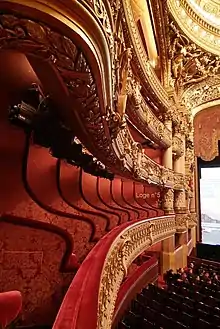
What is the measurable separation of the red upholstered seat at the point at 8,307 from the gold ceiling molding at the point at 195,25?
20.1 ft

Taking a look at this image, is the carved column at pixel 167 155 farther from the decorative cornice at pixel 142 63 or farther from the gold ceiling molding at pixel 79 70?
the gold ceiling molding at pixel 79 70

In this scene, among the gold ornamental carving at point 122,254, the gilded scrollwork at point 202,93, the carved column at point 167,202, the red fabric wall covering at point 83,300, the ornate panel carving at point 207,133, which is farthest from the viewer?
the ornate panel carving at point 207,133

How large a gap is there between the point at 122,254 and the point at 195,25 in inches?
254

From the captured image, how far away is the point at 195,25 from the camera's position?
7.03 m

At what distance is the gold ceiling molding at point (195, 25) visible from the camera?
633 cm

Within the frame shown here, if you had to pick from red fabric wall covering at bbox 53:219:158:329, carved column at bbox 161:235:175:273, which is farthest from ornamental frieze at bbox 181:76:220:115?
red fabric wall covering at bbox 53:219:158:329

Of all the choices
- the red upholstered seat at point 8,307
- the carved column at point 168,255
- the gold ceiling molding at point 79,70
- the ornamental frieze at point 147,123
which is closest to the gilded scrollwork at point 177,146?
the ornamental frieze at point 147,123

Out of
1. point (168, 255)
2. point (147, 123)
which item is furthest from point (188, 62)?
point (168, 255)

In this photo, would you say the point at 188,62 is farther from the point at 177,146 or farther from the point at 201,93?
the point at 177,146

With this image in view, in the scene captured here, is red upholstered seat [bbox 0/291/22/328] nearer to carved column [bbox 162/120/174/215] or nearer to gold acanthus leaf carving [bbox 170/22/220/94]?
carved column [bbox 162/120/174/215]

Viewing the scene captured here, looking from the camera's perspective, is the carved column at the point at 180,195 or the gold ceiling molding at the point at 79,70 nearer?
the gold ceiling molding at the point at 79,70

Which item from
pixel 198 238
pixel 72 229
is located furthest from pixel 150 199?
pixel 72 229

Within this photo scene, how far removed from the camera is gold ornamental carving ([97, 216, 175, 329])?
1310 millimetres

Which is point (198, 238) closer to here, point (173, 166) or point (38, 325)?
point (173, 166)
